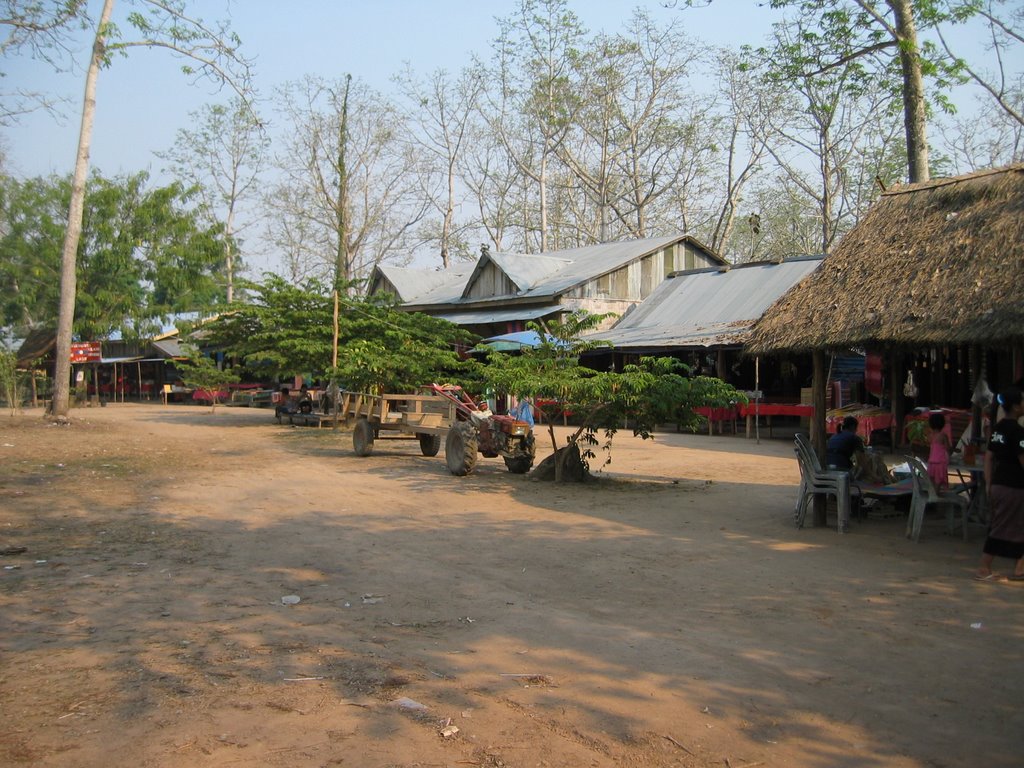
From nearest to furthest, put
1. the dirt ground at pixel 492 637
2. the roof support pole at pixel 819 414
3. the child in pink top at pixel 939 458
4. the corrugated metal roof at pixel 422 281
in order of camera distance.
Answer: the dirt ground at pixel 492 637 → the child in pink top at pixel 939 458 → the roof support pole at pixel 819 414 → the corrugated metal roof at pixel 422 281

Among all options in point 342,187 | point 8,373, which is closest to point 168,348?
point 342,187

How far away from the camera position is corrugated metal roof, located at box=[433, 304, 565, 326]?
29500 mm

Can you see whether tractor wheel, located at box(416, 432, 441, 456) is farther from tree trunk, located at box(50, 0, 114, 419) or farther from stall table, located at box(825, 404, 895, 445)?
tree trunk, located at box(50, 0, 114, 419)

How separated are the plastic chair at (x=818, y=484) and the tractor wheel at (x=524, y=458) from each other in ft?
17.2

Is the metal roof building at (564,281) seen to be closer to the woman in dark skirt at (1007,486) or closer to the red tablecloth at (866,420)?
the red tablecloth at (866,420)

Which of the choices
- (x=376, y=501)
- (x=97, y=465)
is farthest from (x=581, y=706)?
(x=97, y=465)

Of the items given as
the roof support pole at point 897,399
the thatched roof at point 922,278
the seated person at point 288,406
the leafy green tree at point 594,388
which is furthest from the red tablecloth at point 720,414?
the seated person at point 288,406

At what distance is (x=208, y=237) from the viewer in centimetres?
4200

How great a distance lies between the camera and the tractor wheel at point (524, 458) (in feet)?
46.5

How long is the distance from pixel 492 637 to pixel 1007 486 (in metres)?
4.51

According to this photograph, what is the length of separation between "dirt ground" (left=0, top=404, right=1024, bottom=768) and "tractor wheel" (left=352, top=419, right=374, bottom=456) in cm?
568

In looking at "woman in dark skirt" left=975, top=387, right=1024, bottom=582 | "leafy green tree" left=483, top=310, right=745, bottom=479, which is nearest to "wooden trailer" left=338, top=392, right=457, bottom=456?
"leafy green tree" left=483, top=310, right=745, bottom=479

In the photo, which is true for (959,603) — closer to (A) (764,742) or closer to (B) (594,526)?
(A) (764,742)

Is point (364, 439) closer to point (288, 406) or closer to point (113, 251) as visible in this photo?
point (288, 406)
